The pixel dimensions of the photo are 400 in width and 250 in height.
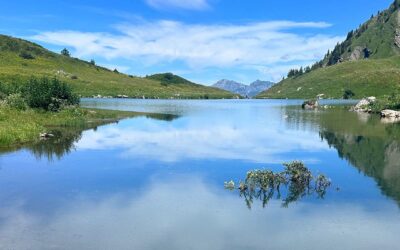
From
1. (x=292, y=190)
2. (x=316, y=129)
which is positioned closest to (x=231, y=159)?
(x=292, y=190)

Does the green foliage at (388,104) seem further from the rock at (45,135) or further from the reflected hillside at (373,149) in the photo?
the rock at (45,135)

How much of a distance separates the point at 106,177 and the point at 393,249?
20859 millimetres

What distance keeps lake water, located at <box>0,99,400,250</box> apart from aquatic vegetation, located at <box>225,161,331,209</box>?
26.4 inches

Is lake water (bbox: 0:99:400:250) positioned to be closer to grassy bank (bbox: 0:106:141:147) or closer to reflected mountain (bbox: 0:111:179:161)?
reflected mountain (bbox: 0:111:179:161)

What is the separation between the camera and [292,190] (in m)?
29.8

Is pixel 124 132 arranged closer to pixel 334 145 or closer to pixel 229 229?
pixel 334 145

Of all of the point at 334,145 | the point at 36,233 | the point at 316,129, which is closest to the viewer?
the point at 36,233

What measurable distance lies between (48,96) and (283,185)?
5124 centimetres

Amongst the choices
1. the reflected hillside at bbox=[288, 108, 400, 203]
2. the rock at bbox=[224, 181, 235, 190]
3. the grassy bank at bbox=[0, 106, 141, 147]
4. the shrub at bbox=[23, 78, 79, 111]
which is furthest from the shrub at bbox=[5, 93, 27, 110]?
the rock at bbox=[224, 181, 235, 190]

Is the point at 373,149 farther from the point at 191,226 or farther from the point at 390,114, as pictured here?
the point at 390,114

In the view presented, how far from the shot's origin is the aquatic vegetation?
28438 millimetres

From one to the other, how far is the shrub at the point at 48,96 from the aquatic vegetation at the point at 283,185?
49327mm

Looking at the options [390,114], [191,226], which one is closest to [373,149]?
[191,226]

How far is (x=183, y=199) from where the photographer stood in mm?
27500
